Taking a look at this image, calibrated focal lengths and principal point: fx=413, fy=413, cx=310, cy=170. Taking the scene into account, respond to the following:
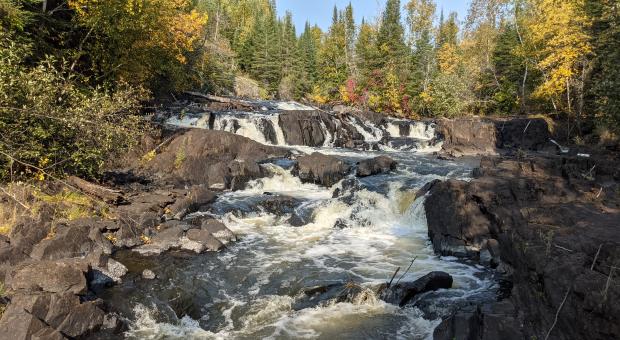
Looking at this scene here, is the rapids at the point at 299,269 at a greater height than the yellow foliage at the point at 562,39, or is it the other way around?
the yellow foliage at the point at 562,39

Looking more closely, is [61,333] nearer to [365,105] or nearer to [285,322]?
[285,322]

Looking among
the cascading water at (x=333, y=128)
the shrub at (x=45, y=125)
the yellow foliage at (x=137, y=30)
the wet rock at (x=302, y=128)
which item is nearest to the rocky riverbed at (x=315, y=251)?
the shrub at (x=45, y=125)

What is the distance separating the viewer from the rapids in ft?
28.4

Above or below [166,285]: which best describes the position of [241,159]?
above

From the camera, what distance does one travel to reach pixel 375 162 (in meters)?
21.6

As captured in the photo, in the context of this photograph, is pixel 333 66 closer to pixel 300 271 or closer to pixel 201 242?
pixel 201 242

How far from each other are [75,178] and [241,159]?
934 centimetres

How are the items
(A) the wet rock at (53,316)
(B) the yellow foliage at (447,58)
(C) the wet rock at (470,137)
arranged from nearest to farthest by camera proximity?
1. (A) the wet rock at (53,316)
2. (C) the wet rock at (470,137)
3. (B) the yellow foliage at (447,58)

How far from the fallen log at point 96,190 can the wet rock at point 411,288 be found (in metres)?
9.91

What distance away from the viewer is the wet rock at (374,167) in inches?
820

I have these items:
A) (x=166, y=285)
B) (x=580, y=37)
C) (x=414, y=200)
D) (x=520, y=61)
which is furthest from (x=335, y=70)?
(x=166, y=285)

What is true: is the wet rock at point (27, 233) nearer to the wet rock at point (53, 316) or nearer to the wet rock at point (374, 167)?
the wet rock at point (53, 316)

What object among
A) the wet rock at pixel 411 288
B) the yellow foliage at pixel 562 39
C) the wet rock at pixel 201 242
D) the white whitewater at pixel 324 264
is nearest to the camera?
the white whitewater at pixel 324 264

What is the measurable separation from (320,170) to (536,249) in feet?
45.8
